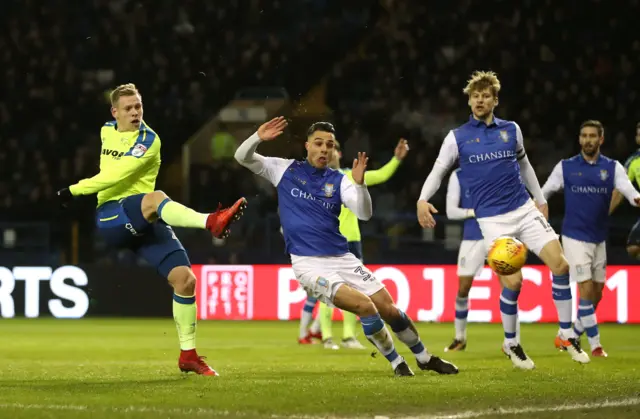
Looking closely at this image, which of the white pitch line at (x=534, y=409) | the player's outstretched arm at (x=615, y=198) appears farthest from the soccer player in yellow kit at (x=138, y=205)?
the player's outstretched arm at (x=615, y=198)

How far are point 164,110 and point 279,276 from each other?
5.91 metres

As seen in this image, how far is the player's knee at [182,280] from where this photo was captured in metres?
7.45

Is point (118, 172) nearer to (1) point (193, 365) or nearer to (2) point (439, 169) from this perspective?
(1) point (193, 365)

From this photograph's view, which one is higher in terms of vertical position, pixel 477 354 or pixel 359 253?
pixel 359 253

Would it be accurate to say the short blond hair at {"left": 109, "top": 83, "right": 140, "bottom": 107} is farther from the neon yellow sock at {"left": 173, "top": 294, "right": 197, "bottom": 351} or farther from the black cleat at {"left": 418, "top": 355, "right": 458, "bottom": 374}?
the black cleat at {"left": 418, "top": 355, "right": 458, "bottom": 374}

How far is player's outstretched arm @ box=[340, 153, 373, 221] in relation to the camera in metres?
6.74

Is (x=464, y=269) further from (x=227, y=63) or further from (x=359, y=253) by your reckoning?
(x=227, y=63)

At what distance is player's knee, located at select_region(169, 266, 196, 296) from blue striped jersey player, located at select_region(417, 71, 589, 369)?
6.31ft

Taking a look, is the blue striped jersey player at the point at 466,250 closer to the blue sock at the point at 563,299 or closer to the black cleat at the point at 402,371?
the blue sock at the point at 563,299

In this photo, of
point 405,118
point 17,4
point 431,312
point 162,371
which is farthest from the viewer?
point 17,4

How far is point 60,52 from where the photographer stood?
21422 mm

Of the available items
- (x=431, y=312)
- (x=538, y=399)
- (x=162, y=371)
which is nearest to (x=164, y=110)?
(x=431, y=312)

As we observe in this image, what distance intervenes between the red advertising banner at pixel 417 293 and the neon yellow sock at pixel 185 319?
7817mm

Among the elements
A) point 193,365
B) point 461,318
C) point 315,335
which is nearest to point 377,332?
point 193,365
